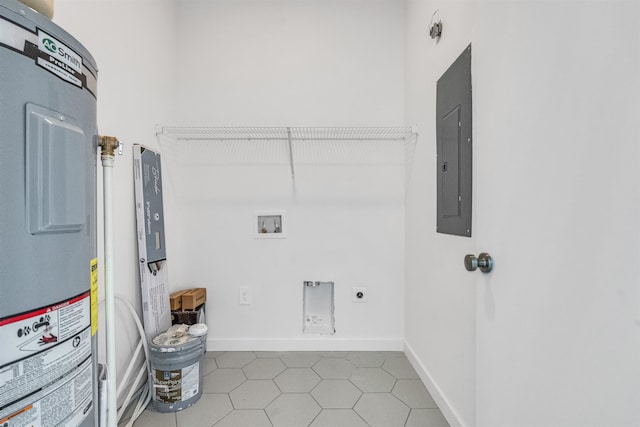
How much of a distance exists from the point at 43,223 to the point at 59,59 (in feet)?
1.08

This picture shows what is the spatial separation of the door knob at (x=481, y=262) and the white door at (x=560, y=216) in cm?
2

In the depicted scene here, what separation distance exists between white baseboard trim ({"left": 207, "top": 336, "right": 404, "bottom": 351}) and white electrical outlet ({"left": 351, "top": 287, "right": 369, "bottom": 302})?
293 millimetres

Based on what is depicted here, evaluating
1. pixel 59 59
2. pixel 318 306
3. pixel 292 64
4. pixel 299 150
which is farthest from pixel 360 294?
pixel 59 59

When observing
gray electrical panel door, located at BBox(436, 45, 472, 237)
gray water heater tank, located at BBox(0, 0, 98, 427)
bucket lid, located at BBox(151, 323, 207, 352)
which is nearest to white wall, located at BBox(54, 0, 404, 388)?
bucket lid, located at BBox(151, 323, 207, 352)

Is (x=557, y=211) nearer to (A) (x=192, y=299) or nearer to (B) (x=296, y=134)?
(B) (x=296, y=134)

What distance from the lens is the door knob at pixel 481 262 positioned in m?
0.86

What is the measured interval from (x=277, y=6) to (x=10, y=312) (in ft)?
7.63

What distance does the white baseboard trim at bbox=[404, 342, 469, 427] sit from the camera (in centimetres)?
131

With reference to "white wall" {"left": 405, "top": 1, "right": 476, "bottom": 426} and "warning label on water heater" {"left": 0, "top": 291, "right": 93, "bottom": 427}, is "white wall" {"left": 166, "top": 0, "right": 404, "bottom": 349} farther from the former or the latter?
"warning label on water heater" {"left": 0, "top": 291, "right": 93, "bottom": 427}

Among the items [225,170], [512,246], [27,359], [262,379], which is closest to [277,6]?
[225,170]

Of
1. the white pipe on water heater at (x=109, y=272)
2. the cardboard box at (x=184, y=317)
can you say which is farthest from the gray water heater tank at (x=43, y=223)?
the cardboard box at (x=184, y=317)

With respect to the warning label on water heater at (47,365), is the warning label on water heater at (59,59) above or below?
above

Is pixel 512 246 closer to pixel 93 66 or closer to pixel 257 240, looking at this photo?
pixel 93 66

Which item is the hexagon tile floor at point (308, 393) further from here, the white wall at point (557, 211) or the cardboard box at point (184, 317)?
the white wall at point (557, 211)
